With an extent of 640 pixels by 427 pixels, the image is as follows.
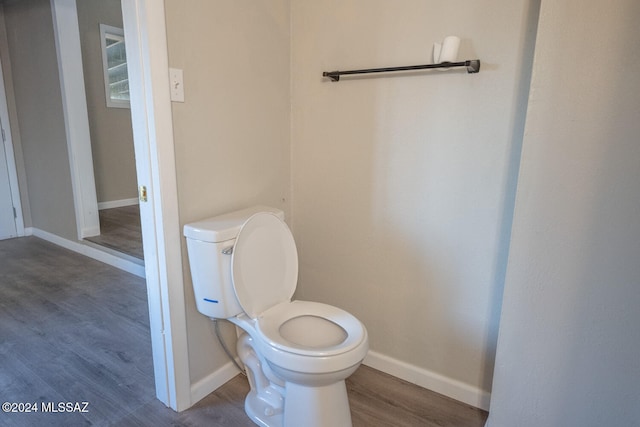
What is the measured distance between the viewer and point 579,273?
3.77 feet

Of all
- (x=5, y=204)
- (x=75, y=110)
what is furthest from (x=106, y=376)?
(x=5, y=204)

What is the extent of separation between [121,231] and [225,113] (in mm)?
2730

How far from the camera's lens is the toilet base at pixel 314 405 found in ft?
4.48

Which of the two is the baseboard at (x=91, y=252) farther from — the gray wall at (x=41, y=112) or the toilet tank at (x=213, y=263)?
the toilet tank at (x=213, y=263)

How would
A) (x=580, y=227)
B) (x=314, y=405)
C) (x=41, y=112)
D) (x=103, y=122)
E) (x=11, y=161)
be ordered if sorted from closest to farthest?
(x=580, y=227), (x=314, y=405), (x=41, y=112), (x=11, y=161), (x=103, y=122)

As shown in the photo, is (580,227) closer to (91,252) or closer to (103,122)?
(91,252)

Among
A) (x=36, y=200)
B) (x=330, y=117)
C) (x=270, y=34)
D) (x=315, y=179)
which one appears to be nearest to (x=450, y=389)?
(x=315, y=179)

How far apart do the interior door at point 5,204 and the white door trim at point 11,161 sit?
0.9 inches

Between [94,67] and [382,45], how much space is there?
3874 millimetres

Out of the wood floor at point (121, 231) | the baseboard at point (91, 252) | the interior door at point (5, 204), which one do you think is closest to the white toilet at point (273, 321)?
the baseboard at point (91, 252)

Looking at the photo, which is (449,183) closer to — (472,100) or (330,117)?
(472,100)

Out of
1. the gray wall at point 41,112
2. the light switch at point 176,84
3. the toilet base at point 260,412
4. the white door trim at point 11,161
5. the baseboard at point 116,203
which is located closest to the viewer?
the light switch at point 176,84

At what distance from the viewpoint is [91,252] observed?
3381 millimetres

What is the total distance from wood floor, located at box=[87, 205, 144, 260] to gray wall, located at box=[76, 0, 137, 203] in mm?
290
